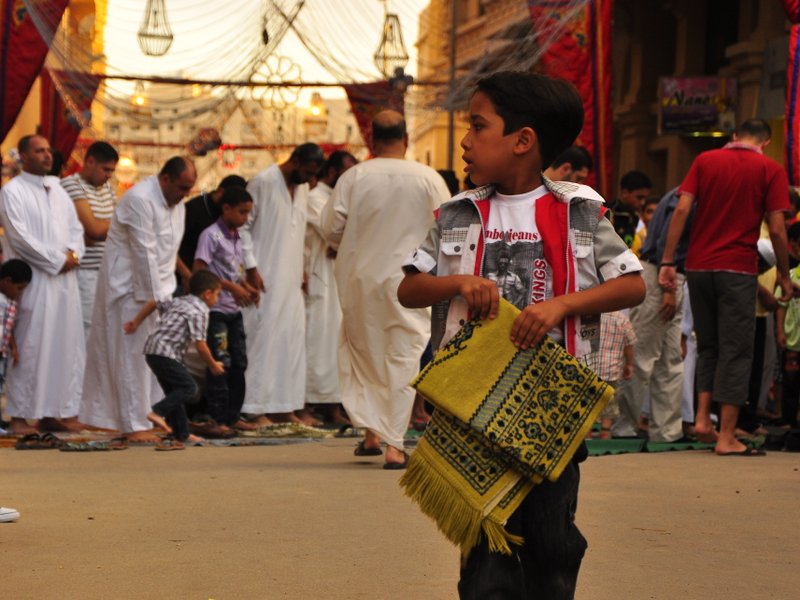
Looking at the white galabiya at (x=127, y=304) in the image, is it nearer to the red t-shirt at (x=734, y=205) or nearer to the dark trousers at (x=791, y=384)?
the red t-shirt at (x=734, y=205)

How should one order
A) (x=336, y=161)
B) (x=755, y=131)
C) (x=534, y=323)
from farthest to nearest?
(x=336, y=161)
(x=755, y=131)
(x=534, y=323)

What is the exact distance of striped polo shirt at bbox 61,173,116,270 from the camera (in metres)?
12.1

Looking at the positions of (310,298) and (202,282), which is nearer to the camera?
(202,282)

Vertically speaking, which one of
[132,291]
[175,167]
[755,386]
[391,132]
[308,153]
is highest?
[391,132]

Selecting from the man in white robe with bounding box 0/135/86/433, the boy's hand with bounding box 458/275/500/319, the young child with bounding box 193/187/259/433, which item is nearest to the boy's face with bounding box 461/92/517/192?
the boy's hand with bounding box 458/275/500/319

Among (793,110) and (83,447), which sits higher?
(793,110)

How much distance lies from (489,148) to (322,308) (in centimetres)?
955

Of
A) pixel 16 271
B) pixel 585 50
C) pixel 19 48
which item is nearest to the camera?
pixel 16 271

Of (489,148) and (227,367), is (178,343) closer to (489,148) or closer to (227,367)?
(227,367)

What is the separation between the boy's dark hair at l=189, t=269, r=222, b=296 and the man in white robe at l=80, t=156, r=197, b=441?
25 centimetres

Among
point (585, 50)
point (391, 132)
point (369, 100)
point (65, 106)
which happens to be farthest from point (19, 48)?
point (369, 100)

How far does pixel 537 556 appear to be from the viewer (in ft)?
12.9

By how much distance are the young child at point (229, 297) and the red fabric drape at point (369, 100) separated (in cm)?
849

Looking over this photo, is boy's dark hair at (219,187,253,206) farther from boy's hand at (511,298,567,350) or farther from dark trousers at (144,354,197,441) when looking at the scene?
boy's hand at (511,298,567,350)
